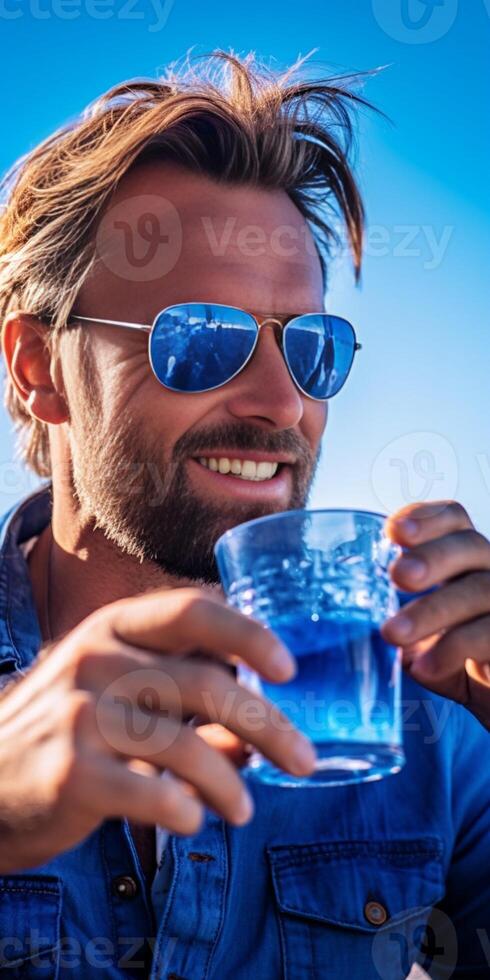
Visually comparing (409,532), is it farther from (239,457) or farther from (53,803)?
(239,457)

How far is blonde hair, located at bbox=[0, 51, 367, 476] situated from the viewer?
11.6 feet

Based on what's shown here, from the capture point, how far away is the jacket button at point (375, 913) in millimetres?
2447

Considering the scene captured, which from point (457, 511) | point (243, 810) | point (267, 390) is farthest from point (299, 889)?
point (267, 390)

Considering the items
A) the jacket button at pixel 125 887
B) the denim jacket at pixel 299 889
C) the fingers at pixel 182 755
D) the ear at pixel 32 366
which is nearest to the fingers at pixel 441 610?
the fingers at pixel 182 755

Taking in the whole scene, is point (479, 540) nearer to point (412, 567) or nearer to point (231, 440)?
point (412, 567)

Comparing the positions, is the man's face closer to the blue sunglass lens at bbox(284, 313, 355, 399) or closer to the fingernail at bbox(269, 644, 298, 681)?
the blue sunglass lens at bbox(284, 313, 355, 399)

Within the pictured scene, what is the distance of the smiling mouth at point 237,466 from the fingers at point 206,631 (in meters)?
1.81

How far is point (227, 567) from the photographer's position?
1439mm

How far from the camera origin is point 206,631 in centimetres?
122

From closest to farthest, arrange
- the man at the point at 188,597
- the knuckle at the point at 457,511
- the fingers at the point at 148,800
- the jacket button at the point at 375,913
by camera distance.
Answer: the fingers at the point at 148,800, the man at the point at 188,597, the knuckle at the point at 457,511, the jacket button at the point at 375,913

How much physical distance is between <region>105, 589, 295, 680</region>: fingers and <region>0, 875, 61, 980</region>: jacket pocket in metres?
1.35

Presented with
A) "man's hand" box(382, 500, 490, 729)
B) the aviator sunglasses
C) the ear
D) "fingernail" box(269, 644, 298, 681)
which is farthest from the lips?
"fingernail" box(269, 644, 298, 681)

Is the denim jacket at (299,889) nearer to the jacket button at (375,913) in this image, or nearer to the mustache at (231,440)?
the jacket button at (375,913)

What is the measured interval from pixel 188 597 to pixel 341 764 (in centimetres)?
33
